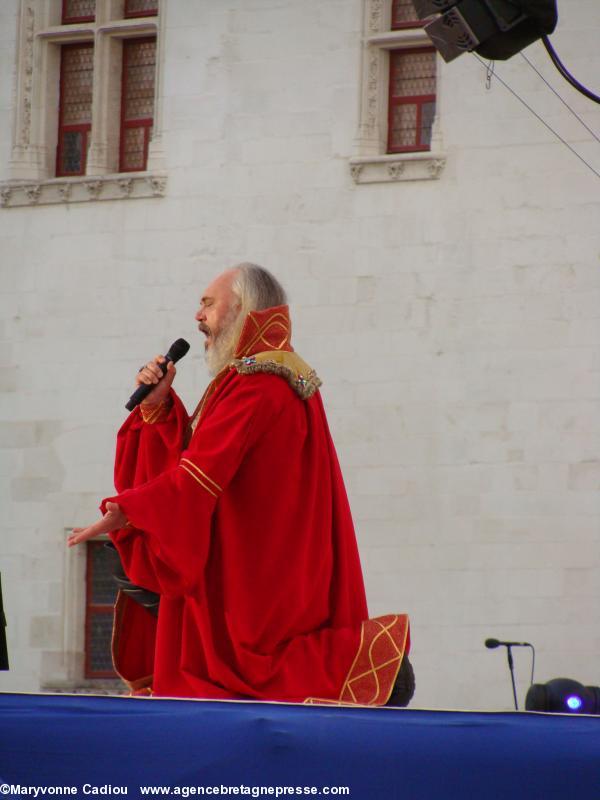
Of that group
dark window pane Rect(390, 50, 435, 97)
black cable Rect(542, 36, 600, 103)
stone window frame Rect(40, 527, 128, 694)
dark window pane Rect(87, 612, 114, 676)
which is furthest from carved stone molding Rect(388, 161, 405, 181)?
black cable Rect(542, 36, 600, 103)

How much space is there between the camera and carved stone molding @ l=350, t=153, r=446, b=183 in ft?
41.9

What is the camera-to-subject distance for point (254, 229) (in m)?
13.3

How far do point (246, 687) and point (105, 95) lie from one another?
9.32 m

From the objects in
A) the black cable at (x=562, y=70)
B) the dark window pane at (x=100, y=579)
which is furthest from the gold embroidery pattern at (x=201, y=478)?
the dark window pane at (x=100, y=579)

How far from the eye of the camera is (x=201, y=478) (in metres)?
5.36

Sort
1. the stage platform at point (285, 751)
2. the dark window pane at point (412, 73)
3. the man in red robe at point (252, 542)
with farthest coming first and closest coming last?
the dark window pane at point (412, 73), the man in red robe at point (252, 542), the stage platform at point (285, 751)

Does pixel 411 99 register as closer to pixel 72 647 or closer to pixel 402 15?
pixel 402 15

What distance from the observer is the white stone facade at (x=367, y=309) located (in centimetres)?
1230

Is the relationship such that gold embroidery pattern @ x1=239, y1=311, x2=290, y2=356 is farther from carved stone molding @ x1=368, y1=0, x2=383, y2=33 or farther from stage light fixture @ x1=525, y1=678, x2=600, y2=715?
carved stone molding @ x1=368, y1=0, x2=383, y2=33

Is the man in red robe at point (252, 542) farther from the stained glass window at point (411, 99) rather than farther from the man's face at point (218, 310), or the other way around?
the stained glass window at point (411, 99)

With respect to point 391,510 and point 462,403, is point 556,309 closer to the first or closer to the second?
point 462,403

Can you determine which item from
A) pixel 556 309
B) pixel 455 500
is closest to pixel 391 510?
pixel 455 500

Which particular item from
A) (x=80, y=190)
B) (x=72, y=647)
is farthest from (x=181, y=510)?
(x=80, y=190)

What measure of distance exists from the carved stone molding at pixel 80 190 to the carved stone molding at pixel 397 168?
5.34 ft
